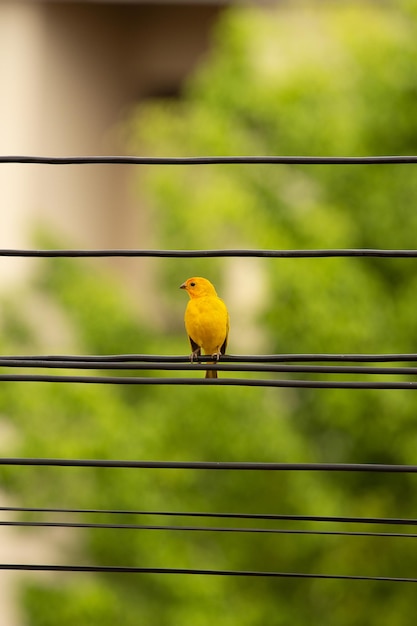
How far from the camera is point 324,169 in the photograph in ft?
38.9

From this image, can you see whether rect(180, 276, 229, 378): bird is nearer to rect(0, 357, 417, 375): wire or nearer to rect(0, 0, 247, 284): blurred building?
rect(0, 357, 417, 375): wire

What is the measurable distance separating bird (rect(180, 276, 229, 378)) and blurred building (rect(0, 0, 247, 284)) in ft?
37.6

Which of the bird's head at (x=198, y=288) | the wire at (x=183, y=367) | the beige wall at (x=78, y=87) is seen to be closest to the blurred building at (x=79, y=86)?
the beige wall at (x=78, y=87)

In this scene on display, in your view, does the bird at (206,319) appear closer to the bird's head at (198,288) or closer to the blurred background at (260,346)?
the bird's head at (198,288)

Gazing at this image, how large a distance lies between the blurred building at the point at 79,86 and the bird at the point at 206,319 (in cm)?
1145

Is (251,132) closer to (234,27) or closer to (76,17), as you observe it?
(234,27)

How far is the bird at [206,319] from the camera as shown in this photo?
6473 millimetres

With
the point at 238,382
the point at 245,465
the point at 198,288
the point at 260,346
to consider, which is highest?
the point at 198,288

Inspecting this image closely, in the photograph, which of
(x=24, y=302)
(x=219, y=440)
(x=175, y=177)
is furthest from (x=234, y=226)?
(x=24, y=302)

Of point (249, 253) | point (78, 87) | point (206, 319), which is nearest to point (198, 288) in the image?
point (206, 319)

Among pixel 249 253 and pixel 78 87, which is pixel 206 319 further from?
pixel 78 87

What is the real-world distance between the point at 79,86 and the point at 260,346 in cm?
886

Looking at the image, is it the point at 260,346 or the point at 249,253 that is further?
the point at 260,346

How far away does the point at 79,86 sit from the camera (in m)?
20.4
